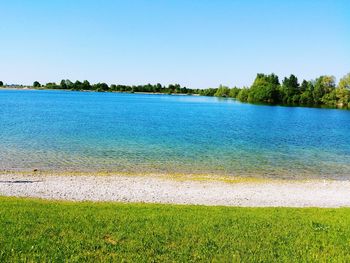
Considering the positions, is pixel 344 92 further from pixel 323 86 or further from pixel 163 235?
pixel 163 235

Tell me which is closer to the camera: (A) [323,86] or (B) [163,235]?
(B) [163,235]

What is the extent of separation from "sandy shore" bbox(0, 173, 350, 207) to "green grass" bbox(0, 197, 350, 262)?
4.93 m

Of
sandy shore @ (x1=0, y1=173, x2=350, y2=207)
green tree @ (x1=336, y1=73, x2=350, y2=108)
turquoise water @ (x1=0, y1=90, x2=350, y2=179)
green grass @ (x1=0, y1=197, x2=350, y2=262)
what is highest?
green tree @ (x1=336, y1=73, x2=350, y2=108)

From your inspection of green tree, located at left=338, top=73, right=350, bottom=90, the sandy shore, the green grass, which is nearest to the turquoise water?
the sandy shore

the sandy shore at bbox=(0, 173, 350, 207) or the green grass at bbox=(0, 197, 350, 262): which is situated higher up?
the green grass at bbox=(0, 197, 350, 262)

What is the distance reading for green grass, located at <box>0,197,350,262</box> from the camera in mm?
9867

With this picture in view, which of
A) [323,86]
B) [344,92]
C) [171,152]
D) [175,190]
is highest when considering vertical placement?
[323,86]

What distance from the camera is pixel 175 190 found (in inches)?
905

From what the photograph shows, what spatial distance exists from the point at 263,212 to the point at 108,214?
6.36m

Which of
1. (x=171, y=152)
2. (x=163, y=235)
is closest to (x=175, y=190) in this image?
(x=163, y=235)

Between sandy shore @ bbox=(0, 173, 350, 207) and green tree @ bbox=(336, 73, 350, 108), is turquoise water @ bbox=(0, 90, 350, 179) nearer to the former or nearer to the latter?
sandy shore @ bbox=(0, 173, 350, 207)

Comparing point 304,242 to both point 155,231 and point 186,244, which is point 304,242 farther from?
point 155,231

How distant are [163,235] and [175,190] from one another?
11.6 meters

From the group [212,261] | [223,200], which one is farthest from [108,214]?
[223,200]
